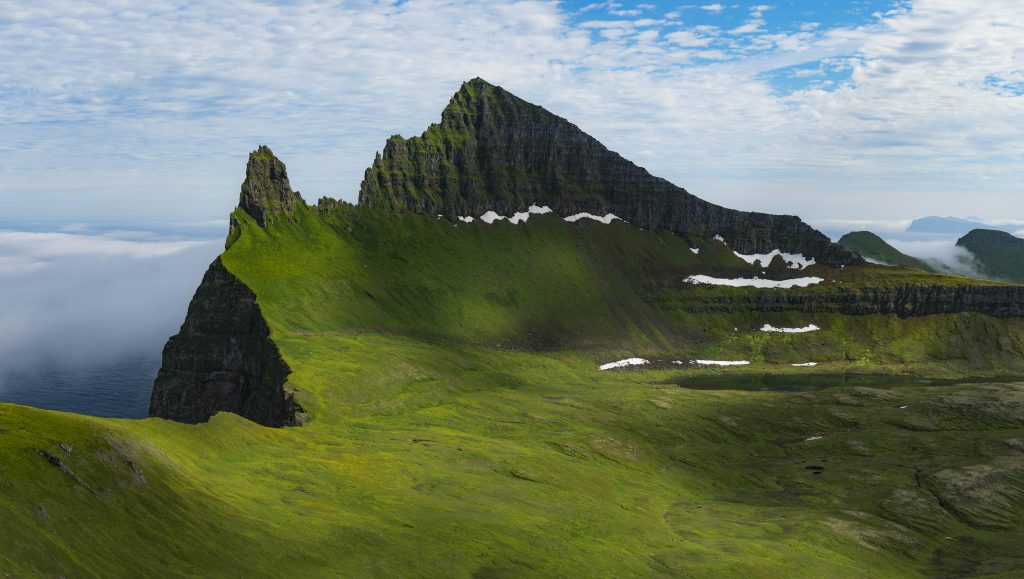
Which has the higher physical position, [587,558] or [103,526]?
[103,526]

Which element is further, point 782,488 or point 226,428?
point 782,488

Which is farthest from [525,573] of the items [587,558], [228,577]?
[228,577]

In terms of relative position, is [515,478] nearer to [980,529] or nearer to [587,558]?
[587,558]

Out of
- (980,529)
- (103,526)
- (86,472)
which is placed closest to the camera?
(103,526)

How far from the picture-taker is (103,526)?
76562mm

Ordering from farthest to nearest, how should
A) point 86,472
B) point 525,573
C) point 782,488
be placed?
point 782,488 < point 525,573 < point 86,472

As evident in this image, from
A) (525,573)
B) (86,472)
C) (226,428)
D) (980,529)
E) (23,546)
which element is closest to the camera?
(23,546)

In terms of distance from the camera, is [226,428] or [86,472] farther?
[226,428]

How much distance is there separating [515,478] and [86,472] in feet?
309

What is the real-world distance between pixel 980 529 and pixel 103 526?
7241 inches

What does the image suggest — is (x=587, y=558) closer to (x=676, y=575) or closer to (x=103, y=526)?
(x=676, y=575)

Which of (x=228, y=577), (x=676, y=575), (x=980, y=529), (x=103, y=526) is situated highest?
(x=103, y=526)

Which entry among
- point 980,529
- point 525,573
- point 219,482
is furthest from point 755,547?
point 219,482

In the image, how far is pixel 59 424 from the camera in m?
87.6
